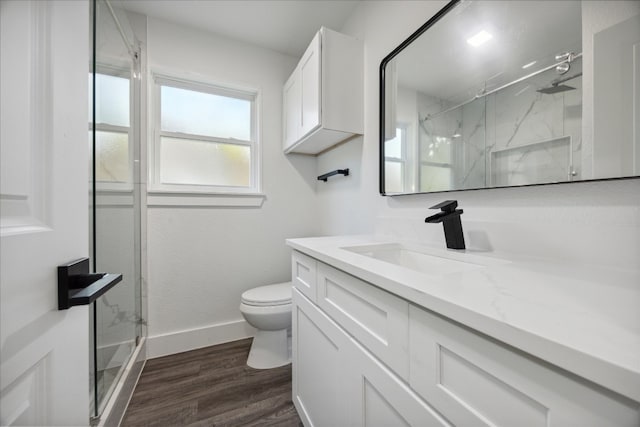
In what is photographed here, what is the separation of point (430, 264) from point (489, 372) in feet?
2.07

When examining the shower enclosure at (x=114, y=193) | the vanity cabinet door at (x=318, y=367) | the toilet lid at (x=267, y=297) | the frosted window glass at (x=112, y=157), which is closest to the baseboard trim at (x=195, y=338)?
the shower enclosure at (x=114, y=193)

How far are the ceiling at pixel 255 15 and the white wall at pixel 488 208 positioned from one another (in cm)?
19

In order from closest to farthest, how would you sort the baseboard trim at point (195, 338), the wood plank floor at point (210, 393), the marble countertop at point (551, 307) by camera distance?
the marble countertop at point (551, 307) → the wood plank floor at point (210, 393) → the baseboard trim at point (195, 338)

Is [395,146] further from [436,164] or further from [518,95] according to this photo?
[518,95]

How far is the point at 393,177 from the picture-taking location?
1399 mm

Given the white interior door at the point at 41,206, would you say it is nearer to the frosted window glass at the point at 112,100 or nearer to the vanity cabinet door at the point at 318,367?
the vanity cabinet door at the point at 318,367

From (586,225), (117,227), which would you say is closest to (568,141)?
(586,225)

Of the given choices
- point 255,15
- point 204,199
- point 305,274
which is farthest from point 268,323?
point 255,15

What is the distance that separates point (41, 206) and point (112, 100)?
48.2 inches

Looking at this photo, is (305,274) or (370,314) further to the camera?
(305,274)

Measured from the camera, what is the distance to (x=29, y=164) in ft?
1.27

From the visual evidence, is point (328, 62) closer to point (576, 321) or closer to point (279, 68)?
point (279, 68)

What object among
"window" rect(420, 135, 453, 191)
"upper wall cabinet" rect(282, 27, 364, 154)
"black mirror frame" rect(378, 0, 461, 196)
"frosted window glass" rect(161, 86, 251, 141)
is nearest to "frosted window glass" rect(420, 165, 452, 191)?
"window" rect(420, 135, 453, 191)

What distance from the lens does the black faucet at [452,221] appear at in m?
0.96
